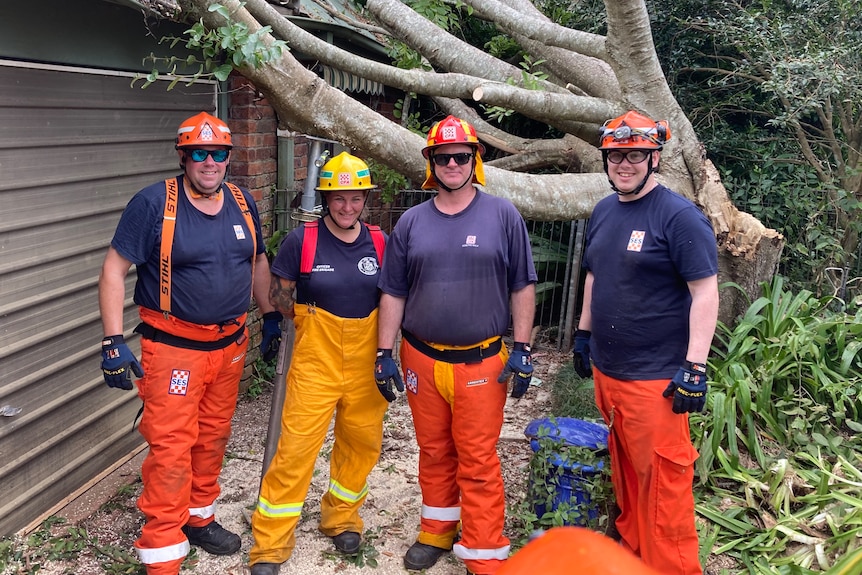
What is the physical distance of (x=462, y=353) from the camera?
11.1ft

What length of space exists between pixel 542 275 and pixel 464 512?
465 centimetres

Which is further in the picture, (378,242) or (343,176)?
(378,242)

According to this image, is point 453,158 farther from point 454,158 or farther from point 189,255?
point 189,255

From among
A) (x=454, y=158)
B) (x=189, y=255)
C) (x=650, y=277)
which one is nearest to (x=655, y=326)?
(x=650, y=277)

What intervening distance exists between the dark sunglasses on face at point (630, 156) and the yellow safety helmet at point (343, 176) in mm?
1212

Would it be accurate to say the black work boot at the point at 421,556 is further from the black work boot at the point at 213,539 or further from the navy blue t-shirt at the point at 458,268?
the navy blue t-shirt at the point at 458,268

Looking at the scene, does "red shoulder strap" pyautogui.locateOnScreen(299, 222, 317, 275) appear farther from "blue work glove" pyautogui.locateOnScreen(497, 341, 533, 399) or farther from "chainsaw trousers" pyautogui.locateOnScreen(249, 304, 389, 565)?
"blue work glove" pyautogui.locateOnScreen(497, 341, 533, 399)

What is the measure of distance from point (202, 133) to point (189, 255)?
0.59 metres

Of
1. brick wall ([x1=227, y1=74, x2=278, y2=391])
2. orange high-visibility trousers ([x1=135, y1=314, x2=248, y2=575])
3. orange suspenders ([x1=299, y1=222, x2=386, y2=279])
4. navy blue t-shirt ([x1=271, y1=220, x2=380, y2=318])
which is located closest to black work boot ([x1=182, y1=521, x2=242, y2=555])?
orange high-visibility trousers ([x1=135, y1=314, x2=248, y2=575])

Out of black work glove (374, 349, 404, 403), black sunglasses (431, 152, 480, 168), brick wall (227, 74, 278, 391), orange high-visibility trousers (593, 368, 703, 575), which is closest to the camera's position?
orange high-visibility trousers (593, 368, 703, 575)

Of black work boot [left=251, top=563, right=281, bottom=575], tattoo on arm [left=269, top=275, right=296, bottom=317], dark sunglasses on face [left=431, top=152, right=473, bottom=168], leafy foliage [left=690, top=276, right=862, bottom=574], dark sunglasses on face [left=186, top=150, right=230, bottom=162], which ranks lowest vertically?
black work boot [left=251, top=563, right=281, bottom=575]

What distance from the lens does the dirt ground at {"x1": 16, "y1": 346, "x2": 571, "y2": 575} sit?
3613 mm

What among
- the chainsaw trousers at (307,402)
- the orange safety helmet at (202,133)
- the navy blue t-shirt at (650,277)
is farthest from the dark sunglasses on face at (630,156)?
the orange safety helmet at (202,133)

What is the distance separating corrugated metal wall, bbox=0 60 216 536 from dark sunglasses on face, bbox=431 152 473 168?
A: 204 centimetres
